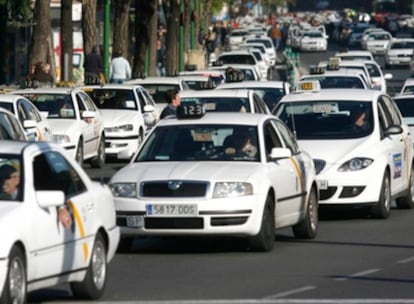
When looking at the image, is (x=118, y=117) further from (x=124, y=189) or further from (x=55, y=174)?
(x=55, y=174)

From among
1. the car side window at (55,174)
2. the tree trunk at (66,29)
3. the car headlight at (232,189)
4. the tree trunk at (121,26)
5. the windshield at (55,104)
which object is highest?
the car side window at (55,174)

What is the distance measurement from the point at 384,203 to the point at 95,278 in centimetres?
751

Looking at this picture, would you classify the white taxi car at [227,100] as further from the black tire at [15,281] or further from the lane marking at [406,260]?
the black tire at [15,281]

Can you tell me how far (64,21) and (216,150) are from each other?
25264mm

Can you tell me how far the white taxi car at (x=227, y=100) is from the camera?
77.3ft

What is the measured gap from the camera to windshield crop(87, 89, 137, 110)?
30.5 m

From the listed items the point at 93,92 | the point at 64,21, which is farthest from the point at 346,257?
the point at 64,21

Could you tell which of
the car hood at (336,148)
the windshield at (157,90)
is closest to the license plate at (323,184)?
the car hood at (336,148)

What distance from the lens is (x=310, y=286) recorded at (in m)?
13.0

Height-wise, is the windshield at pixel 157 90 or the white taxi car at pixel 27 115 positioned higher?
the white taxi car at pixel 27 115

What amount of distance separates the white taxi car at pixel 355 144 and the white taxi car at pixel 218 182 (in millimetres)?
1403

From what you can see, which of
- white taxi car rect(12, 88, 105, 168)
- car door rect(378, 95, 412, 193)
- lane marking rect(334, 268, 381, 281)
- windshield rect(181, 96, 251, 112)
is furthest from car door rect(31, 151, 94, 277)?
white taxi car rect(12, 88, 105, 168)

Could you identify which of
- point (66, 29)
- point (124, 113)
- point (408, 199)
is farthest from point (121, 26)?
point (408, 199)

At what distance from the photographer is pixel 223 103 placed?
23.7 meters
